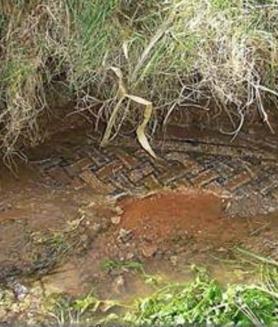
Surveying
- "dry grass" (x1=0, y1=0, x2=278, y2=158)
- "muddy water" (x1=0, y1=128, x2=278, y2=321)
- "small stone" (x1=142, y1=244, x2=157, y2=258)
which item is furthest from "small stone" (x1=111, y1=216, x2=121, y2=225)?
"dry grass" (x1=0, y1=0, x2=278, y2=158)

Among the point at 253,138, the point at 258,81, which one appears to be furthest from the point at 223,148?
the point at 258,81

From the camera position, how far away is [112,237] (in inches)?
70.4

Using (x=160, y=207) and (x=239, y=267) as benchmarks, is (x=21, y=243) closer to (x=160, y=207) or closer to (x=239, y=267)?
(x=160, y=207)

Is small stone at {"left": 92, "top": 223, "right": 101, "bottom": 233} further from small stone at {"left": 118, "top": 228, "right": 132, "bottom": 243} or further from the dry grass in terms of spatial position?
the dry grass

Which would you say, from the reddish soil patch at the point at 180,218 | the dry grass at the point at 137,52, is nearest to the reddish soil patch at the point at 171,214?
the reddish soil patch at the point at 180,218

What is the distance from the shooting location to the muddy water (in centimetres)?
167

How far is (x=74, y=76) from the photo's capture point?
175 centimetres

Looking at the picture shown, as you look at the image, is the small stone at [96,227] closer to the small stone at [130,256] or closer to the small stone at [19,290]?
the small stone at [130,256]

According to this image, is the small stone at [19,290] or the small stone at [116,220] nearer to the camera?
the small stone at [19,290]

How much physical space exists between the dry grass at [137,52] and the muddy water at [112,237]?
7.9 inches

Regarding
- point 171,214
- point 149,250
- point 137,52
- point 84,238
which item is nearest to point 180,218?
point 171,214

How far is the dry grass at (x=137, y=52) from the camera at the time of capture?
160 cm

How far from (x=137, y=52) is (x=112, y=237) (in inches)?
16.9

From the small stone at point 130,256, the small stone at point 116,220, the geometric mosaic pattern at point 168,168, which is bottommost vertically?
the small stone at point 130,256
